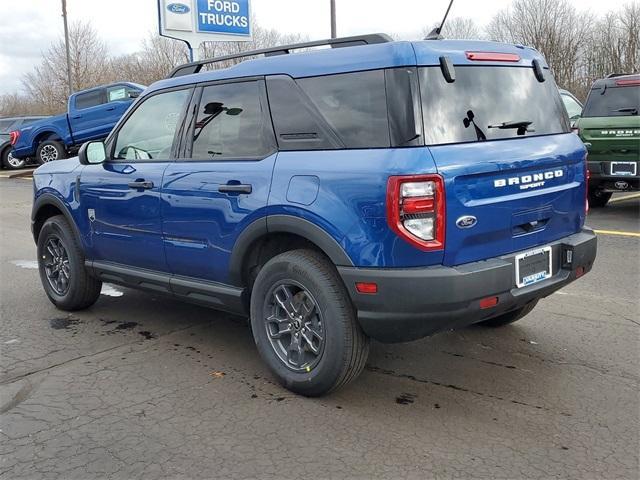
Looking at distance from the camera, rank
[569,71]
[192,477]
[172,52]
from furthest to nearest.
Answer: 1. [172,52]
2. [569,71]
3. [192,477]

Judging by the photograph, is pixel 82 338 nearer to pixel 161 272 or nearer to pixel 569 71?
pixel 161 272

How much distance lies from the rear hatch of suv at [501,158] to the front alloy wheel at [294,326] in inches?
34.5

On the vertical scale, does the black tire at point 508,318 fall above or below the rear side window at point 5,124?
below

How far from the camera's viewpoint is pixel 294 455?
2986 millimetres

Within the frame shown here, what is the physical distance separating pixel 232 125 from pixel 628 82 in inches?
310

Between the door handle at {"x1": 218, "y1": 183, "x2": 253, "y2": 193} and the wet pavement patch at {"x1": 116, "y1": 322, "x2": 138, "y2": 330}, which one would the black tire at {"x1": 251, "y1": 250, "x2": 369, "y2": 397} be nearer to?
the door handle at {"x1": 218, "y1": 183, "x2": 253, "y2": 193}

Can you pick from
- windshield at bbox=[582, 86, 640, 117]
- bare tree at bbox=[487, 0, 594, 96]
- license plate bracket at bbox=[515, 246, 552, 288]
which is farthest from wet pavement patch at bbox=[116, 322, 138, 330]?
bare tree at bbox=[487, 0, 594, 96]

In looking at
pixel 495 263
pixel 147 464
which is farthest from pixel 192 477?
pixel 495 263

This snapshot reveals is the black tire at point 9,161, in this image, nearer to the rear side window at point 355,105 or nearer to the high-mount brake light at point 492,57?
the rear side window at point 355,105

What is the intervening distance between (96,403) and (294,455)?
4.30 feet

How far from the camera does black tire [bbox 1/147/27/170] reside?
68.3 ft

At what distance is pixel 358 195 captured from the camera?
3146mm

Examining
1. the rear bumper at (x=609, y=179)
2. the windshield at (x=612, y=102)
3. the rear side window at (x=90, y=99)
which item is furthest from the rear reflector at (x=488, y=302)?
the rear side window at (x=90, y=99)

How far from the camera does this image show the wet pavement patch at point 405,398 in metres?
3.51
